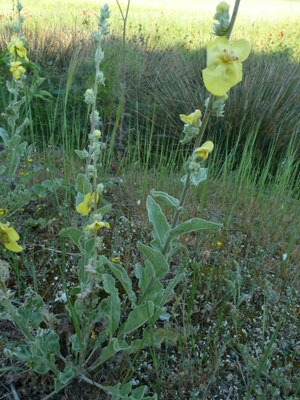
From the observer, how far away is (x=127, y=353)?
120cm

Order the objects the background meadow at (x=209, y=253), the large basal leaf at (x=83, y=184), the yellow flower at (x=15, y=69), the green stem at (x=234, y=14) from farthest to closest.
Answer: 1. the yellow flower at (x=15, y=69)
2. the background meadow at (x=209, y=253)
3. the large basal leaf at (x=83, y=184)
4. the green stem at (x=234, y=14)

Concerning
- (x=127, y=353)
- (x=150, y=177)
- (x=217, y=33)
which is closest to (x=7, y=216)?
(x=127, y=353)

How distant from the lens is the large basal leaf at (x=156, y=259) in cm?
96

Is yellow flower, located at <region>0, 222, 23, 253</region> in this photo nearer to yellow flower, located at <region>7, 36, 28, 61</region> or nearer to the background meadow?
the background meadow

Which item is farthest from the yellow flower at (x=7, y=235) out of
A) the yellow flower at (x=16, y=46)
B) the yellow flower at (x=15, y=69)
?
the yellow flower at (x=16, y=46)

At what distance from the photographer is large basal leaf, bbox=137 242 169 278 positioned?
3.16 ft

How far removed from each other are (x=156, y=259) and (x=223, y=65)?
55cm

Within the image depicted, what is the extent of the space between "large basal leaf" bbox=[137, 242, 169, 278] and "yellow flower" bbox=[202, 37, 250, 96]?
449 mm

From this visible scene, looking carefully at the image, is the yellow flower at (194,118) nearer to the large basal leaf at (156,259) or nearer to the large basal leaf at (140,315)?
the large basal leaf at (156,259)

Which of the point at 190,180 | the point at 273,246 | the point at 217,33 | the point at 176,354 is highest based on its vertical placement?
the point at 217,33

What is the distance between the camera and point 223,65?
2.72 ft

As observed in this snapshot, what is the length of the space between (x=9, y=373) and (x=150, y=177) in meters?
1.71

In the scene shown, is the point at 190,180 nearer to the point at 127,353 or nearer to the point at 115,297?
the point at 115,297

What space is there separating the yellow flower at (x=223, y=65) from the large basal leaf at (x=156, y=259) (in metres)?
0.45
